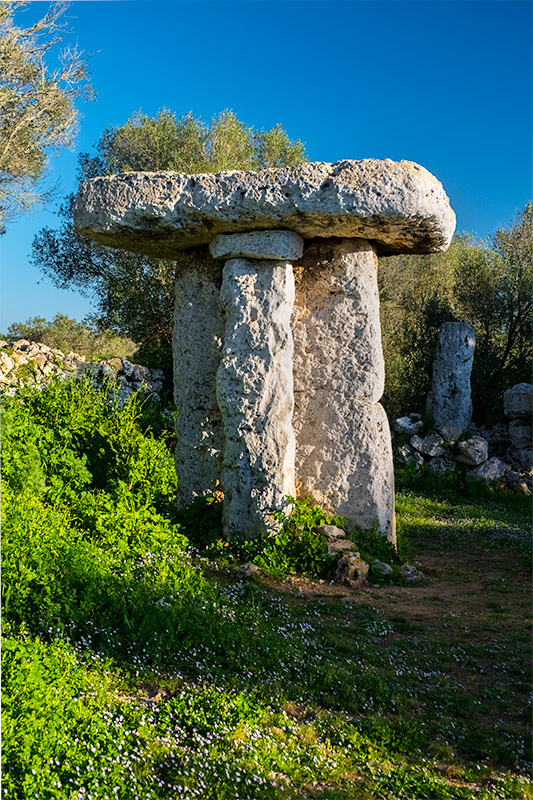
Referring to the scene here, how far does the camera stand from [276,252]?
7590 millimetres

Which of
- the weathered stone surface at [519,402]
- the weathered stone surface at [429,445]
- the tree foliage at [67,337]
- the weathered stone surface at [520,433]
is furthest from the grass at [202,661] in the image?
the tree foliage at [67,337]

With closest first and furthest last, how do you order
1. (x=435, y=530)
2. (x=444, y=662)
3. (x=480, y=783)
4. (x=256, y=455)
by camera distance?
1. (x=480, y=783)
2. (x=444, y=662)
3. (x=256, y=455)
4. (x=435, y=530)

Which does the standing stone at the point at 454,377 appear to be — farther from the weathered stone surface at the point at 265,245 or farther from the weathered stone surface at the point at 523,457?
the weathered stone surface at the point at 265,245

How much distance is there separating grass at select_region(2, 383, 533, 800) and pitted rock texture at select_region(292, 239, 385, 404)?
2111 millimetres

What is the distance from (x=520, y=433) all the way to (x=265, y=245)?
909 cm

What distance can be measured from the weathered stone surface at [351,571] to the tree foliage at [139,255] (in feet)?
35.9

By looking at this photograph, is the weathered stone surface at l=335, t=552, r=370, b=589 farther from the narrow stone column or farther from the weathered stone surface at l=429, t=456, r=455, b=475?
the weathered stone surface at l=429, t=456, r=455, b=475

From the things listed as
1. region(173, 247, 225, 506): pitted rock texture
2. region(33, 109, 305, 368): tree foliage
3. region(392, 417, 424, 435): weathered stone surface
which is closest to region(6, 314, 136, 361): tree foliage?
region(33, 109, 305, 368): tree foliage

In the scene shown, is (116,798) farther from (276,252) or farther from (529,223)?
(529,223)

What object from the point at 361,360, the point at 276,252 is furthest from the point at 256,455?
the point at 276,252

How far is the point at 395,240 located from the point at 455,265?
1594cm

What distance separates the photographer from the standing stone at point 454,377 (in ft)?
50.2

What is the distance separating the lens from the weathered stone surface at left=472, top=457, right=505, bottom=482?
13547 millimetres

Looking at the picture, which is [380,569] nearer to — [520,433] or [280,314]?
[280,314]
